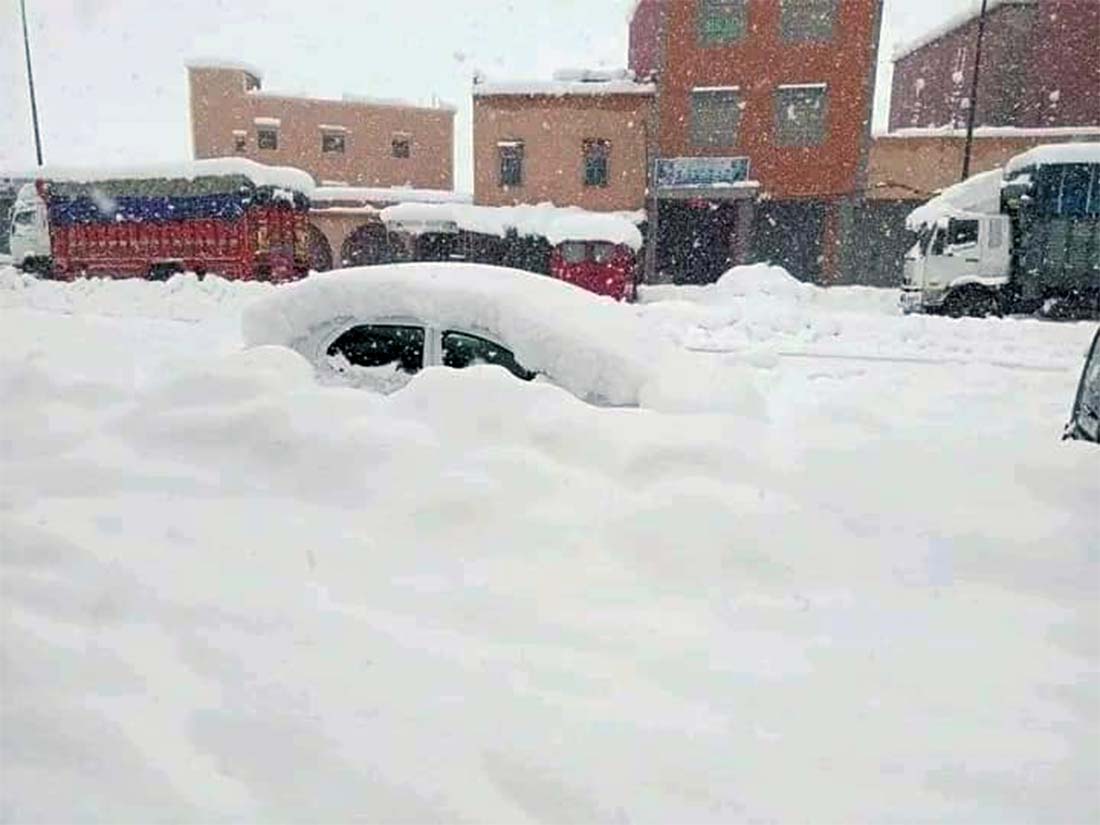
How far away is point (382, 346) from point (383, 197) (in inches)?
889

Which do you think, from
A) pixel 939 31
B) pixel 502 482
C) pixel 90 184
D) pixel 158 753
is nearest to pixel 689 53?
pixel 939 31

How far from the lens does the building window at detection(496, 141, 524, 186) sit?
79.3ft

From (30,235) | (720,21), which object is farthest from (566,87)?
(30,235)

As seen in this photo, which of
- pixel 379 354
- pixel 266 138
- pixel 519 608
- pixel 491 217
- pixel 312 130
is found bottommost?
pixel 519 608

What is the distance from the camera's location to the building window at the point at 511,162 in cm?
2417

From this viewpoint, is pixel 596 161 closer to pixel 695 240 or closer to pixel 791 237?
pixel 695 240

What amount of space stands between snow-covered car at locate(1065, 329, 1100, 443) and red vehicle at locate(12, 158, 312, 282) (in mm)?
17477

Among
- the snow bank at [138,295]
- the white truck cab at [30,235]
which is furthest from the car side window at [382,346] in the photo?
the white truck cab at [30,235]

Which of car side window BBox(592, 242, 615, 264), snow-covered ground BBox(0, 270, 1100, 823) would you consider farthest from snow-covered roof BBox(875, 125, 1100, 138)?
snow-covered ground BBox(0, 270, 1100, 823)

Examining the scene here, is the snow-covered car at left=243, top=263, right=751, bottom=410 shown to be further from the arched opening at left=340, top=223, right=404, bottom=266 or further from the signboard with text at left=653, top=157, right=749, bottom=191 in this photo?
the signboard with text at left=653, top=157, right=749, bottom=191

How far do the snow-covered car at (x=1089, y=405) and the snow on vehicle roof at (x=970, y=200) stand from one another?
47.0 feet

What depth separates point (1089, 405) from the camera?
4.43 metres

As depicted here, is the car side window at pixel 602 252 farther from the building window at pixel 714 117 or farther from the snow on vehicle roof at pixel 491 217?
the building window at pixel 714 117

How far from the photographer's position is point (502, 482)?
10.9ft
